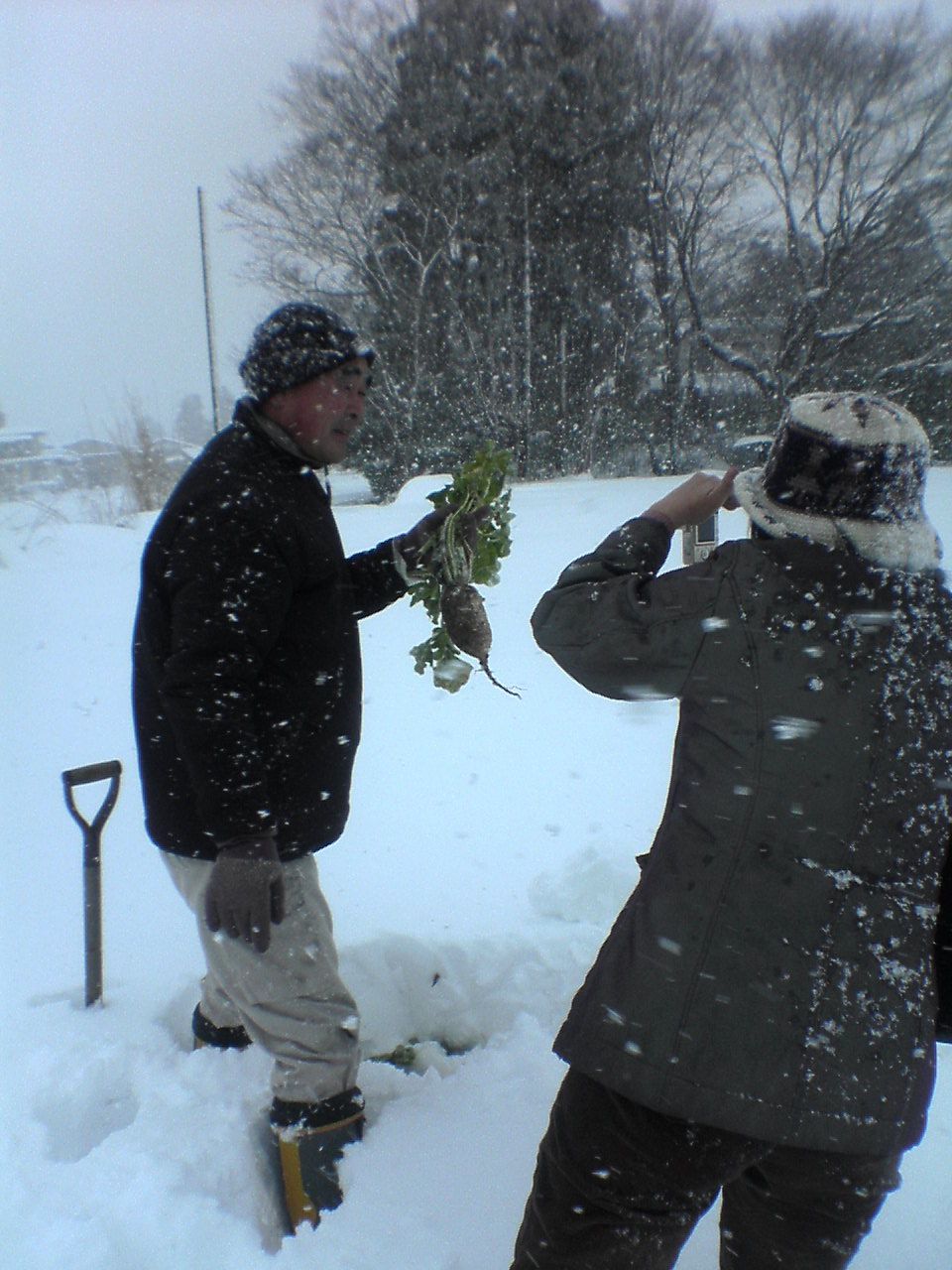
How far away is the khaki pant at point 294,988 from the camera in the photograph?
1.90 metres

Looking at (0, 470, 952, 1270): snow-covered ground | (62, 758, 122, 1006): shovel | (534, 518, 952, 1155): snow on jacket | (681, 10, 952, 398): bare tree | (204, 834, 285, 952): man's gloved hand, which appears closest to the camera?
(534, 518, 952, 1155): snow on jacket

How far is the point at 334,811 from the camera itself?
206 centimetres

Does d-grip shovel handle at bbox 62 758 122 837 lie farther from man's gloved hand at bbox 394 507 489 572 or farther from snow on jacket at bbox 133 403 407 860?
man's gloved hand at bbox 394 507 489 572

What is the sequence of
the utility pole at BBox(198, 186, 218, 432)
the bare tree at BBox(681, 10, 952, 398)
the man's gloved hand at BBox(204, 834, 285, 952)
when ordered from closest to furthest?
1. the man's gloved hand at BBox(204, 834, 285, 952)
2. the utility pole at BBox(198, 186, 218, 432)
3. the bare tree at BBox(681, 10, 952, 398)

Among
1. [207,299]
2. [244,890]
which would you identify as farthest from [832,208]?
[244,890]

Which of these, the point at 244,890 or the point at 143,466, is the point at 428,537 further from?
the point at 143,466

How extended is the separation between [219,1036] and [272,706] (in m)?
1.16

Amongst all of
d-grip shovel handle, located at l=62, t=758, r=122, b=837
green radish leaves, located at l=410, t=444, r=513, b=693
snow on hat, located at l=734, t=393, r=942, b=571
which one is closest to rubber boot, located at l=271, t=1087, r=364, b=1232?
d-grip shovel handle, located at l=62, t=758, r=122, b=837

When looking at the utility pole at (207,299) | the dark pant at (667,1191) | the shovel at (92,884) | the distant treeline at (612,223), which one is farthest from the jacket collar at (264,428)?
the distant treeline at (612,223)

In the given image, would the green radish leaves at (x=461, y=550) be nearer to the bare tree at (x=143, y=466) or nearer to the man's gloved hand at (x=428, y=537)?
the man's gloved hand at (x=428, y=537)

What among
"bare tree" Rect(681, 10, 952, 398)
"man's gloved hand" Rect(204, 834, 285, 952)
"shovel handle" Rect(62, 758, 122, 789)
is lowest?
"shovel handle" Rect(62, 758, 122, 789)

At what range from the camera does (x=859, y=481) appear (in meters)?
1.23

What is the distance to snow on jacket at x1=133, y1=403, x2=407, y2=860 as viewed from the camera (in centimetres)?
171

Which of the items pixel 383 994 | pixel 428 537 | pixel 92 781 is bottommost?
pixel 383 994
